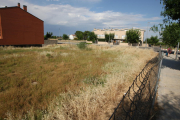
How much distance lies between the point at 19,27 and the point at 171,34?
25450 mm

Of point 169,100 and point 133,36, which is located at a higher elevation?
point 133,36

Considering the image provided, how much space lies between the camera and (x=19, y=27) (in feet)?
74.3

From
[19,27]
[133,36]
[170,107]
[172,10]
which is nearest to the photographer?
[170,107]

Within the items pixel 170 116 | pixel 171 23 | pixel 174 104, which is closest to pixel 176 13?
pixel 171 23

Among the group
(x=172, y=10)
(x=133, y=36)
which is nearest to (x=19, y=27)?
(x=172, y=10)

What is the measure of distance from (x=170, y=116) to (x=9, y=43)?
2605 centimetres

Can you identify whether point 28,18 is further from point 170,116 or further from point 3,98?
point 170,116

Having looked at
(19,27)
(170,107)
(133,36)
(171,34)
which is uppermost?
(133,36)

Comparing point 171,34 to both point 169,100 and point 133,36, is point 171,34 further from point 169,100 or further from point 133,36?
point 133,36

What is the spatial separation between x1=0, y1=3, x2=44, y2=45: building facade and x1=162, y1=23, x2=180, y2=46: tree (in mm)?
24814

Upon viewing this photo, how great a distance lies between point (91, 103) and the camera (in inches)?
163

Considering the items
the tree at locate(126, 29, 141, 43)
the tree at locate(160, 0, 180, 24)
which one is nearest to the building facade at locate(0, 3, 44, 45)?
the tree at locate(160, 0, 180, 24)

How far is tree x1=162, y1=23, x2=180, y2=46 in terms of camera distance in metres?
7.23

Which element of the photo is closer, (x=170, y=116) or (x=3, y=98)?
(x=170, y=116)
